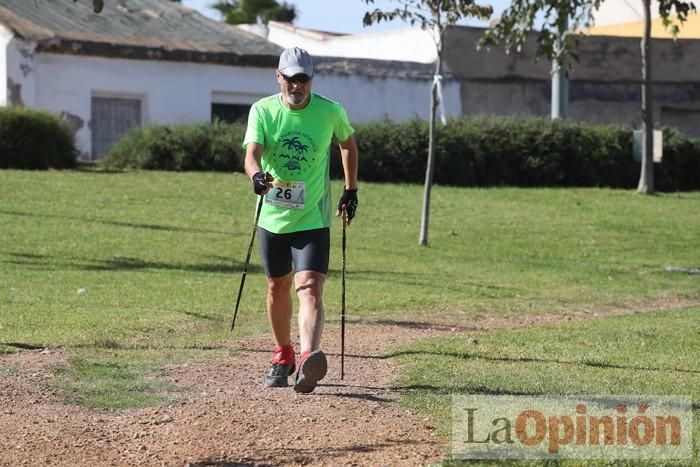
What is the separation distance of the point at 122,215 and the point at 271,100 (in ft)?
39.5

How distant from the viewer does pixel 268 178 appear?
25.7 feet

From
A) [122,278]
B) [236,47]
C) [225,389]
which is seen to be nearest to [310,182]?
[225,389]

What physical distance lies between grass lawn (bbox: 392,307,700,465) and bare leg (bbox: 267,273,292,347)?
0.86 metres

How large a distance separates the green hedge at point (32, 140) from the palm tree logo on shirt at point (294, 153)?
1576 centimetres

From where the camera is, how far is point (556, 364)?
941 cm

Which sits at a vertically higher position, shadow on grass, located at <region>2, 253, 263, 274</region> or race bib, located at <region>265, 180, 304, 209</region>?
race bib, located at <region>265, 180, 304, 209</region>

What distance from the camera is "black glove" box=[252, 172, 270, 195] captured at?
765 centimetres

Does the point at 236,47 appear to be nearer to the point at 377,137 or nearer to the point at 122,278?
the point at 377,137

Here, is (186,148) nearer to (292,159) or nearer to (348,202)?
(348,202)

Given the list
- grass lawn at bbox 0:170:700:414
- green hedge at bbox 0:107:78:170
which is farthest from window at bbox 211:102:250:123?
green hedge at bbox 0:107:78:170

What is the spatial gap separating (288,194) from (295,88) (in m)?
0.68

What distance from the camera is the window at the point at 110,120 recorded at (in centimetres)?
2852

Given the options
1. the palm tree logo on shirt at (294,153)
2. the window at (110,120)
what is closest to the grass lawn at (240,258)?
the palm tree logo on shirt at (294,153)

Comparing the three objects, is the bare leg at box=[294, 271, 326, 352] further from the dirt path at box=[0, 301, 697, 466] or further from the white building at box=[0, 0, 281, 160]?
the white building at box=[0, 0, 281, 160]
